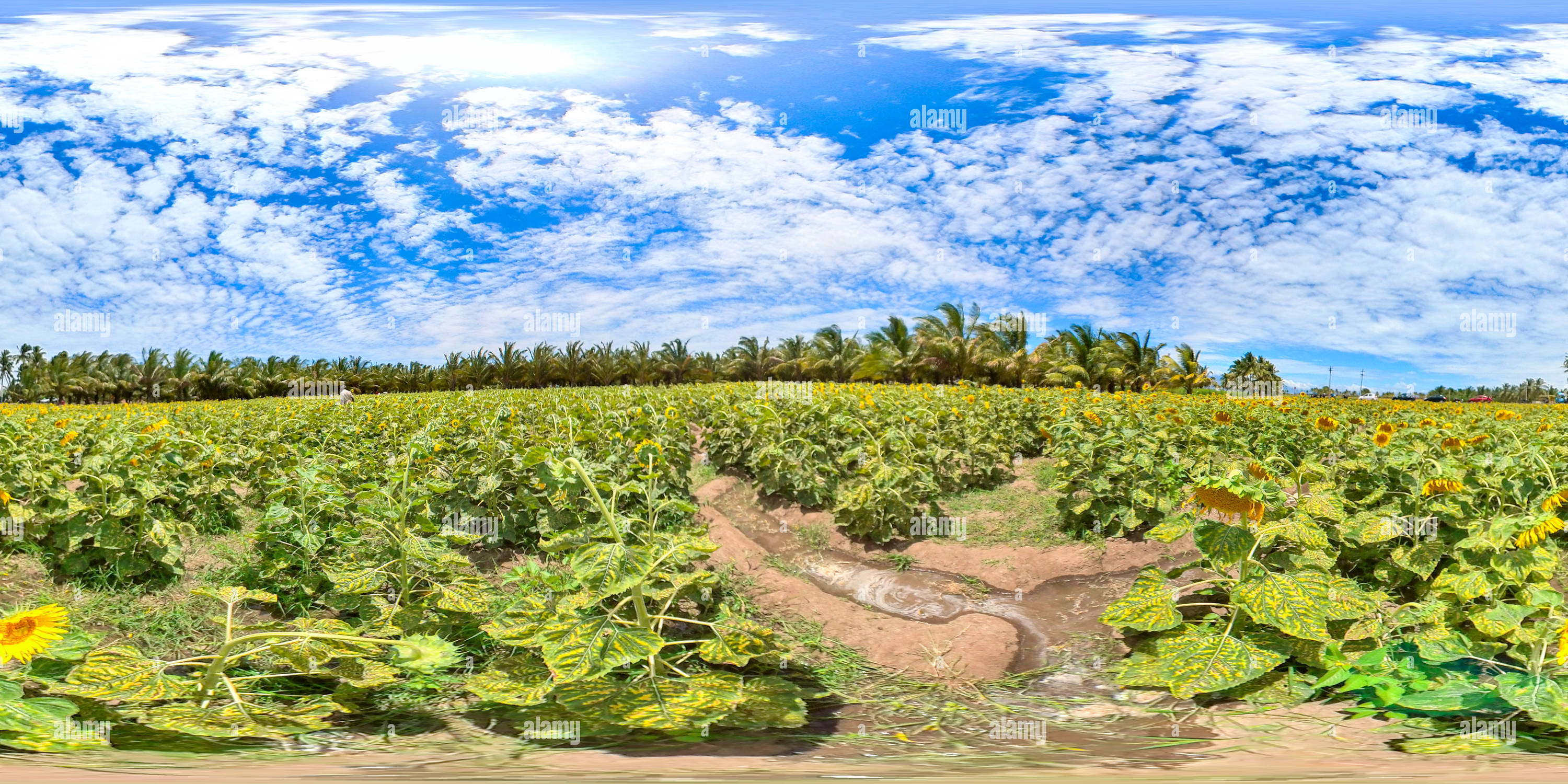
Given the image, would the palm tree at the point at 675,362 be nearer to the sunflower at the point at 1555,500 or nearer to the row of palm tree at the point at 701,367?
the row of palm tree at the point at 701,367

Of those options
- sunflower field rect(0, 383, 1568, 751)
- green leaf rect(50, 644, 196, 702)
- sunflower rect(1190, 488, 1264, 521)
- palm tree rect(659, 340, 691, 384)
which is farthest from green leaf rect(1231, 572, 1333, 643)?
palm tree rect(659, 340, 691, 384)

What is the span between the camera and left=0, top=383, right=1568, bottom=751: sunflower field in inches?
117

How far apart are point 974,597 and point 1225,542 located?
265 cm

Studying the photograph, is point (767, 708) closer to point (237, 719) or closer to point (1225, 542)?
point (237, 719)

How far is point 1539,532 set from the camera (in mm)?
3580

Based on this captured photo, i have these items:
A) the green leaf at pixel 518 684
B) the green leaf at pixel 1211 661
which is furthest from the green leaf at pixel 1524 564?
the green leaf at pixel 518 684

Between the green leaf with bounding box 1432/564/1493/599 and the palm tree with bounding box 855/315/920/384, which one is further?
the palm tree with bounding box 855/315/920/384

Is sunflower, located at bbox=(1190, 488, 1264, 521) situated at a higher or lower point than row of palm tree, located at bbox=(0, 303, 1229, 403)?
higher

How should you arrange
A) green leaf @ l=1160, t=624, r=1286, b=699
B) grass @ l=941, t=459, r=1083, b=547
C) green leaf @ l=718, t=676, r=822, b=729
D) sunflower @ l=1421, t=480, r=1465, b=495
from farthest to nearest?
grass @ l=941, t=459, r=1083, b=547, sunflower @ l=1421, t=480, r=1465, b=495, green leaf @ l=1160, t=624, r=1286, b=699, green leaf @ l=718, t=676, r=822, b=729

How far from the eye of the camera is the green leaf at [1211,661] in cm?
347

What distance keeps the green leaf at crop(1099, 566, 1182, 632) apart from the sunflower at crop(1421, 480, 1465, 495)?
163 cm

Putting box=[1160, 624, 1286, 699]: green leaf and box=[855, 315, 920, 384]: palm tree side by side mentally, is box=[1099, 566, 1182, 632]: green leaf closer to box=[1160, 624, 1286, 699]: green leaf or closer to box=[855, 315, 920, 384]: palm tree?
box=[1160, 624, 1286, 699]: green leaf

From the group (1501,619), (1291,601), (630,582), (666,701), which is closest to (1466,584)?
(1501,619)

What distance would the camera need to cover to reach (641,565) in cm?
308
